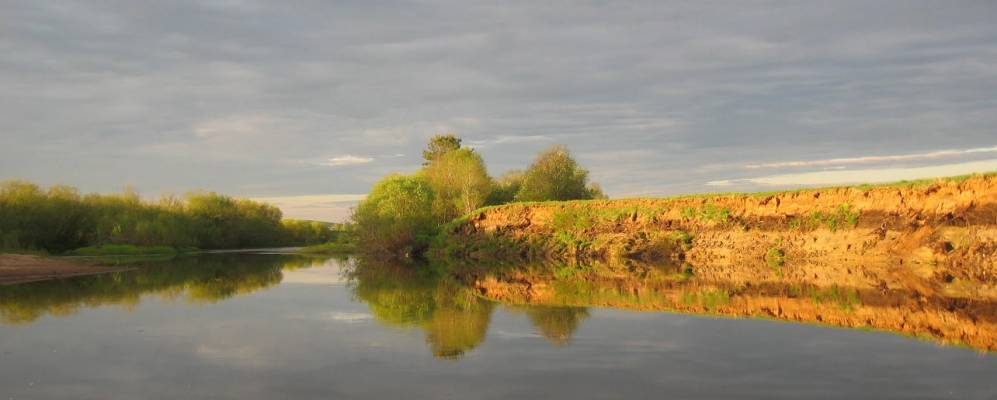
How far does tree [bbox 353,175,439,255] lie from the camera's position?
53.2 meters

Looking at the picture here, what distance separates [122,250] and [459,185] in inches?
1208

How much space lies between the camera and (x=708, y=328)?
12781mm

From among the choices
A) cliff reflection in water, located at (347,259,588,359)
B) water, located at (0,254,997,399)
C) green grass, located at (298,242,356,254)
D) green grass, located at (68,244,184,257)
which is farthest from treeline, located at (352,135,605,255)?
water, located at (0,254,997,399)

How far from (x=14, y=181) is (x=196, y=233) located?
22.1 meters

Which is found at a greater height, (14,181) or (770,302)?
(14,181)

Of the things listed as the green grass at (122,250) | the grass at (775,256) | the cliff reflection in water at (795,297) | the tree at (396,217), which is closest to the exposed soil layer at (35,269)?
the tree at (396,217)

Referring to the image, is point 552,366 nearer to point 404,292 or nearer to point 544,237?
point 404,292

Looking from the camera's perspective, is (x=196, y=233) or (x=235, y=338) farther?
(x=196, y=233)

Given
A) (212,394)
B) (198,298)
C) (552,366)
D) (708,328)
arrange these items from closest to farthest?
(212,394) < (552,366) < (708,328) < (198,298)

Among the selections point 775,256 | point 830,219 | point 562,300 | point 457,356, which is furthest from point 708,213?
point 457,356

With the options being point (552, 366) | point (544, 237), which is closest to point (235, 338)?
point (552, 366)

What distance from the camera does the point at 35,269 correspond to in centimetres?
3481

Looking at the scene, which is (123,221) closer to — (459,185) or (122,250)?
(122,250)

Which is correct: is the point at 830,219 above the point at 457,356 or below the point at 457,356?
above
